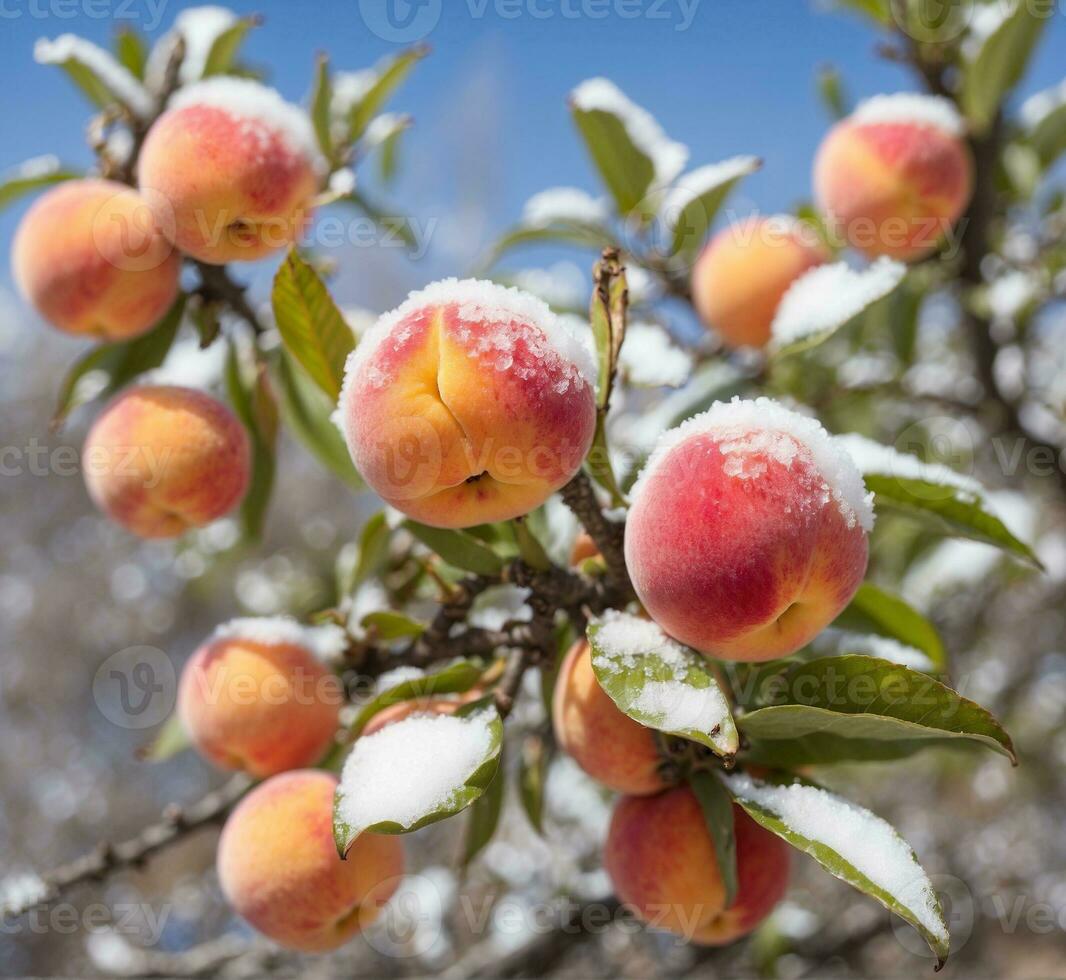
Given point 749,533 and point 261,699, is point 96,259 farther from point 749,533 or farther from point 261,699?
point 749,533

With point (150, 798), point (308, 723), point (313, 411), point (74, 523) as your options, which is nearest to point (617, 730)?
point (308, 723)

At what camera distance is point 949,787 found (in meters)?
3.29

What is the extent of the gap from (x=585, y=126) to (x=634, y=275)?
0.20 metres

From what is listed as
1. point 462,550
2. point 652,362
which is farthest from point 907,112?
point 462,550

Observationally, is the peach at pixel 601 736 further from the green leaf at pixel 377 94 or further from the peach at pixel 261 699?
the green leaf at pixel 377 94

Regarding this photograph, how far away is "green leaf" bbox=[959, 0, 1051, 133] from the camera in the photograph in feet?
3.74

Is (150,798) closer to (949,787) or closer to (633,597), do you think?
(949,787)

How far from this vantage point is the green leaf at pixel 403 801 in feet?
1.75

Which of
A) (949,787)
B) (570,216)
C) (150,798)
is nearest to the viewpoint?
(570,216)

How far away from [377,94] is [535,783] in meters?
0.75

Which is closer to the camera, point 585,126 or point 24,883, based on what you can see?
point 24,883

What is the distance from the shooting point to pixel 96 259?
0.85 m

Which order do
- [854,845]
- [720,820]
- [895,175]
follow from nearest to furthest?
[854,845]
[720,820]
[895,175]

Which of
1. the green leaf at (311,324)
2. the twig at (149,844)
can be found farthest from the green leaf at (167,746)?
the green leaf at (311,324)
